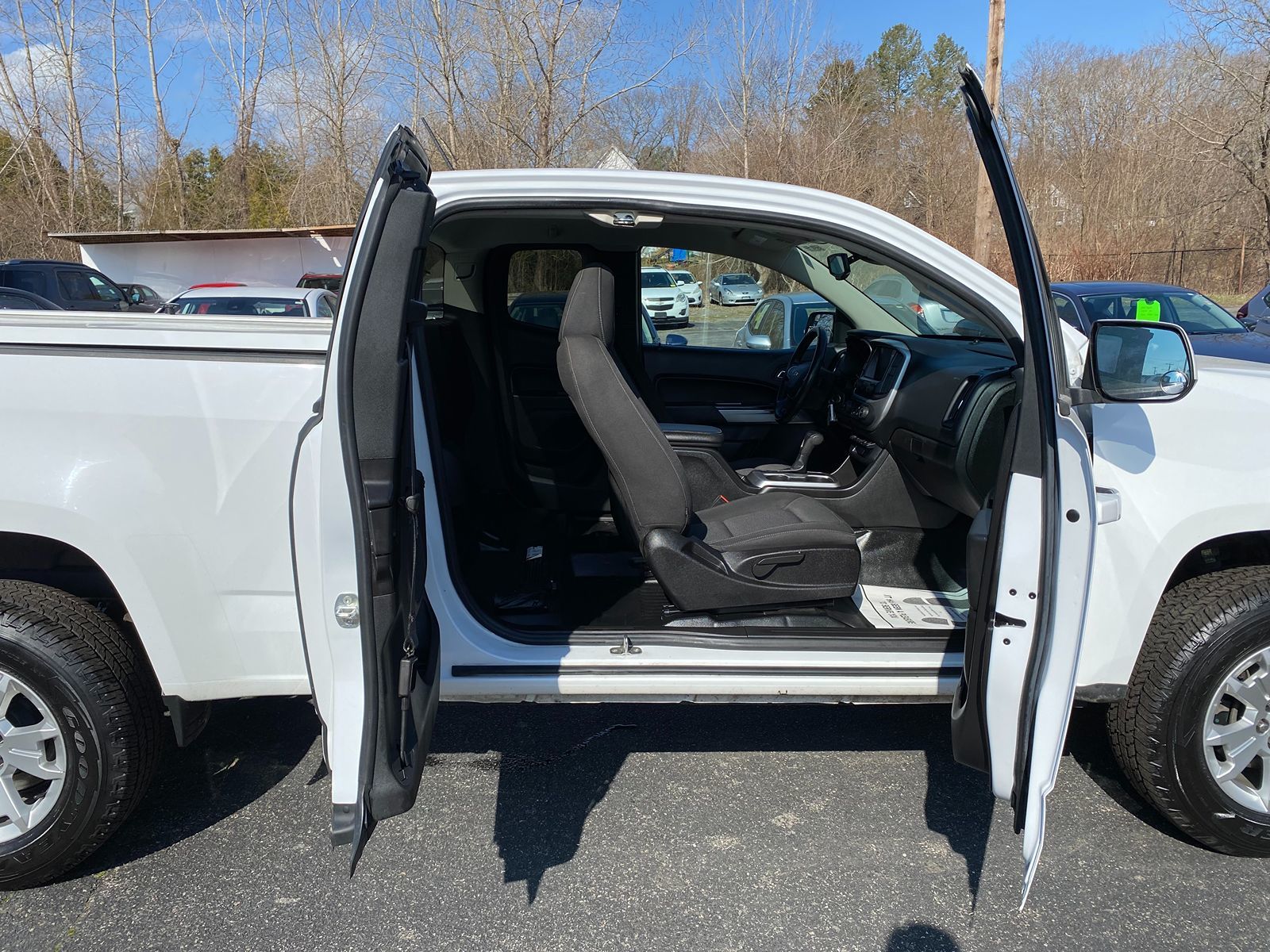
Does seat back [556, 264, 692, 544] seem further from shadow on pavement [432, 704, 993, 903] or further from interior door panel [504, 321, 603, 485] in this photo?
interior door panel [504, 321, 603, 485]

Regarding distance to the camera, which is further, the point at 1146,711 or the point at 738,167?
the point at 738,167

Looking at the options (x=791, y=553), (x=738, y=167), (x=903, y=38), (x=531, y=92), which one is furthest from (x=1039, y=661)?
(x=903, y=38)

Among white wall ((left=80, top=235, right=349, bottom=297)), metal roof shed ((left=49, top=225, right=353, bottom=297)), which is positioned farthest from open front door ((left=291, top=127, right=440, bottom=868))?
white wall ((left=80, top=235, right=349, bottom=297))

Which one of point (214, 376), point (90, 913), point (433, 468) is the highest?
point (214, 376)

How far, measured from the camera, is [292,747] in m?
3.08

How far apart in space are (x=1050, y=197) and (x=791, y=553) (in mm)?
27295

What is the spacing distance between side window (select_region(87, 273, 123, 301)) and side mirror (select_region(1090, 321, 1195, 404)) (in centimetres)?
Result: 1669

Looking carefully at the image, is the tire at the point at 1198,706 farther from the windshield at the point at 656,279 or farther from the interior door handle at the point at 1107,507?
the windshield at the point at 656,279

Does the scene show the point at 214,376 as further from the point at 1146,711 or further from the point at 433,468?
the point at 1146,711

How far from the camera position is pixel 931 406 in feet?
10.6

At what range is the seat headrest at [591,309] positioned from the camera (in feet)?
8.73

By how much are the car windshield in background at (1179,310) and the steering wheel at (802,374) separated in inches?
259

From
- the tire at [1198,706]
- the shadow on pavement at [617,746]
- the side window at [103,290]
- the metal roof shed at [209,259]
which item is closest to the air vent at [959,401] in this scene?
the tire at [1198,706]

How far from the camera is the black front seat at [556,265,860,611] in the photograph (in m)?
2.63
